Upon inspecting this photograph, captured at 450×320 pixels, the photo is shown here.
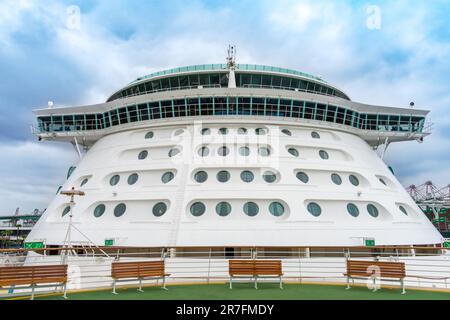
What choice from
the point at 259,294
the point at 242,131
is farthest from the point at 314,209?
the point at 259,294

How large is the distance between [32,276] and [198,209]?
985cm

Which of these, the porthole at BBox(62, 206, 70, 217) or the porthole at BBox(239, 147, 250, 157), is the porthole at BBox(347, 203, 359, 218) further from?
the porthole at BBox(62, 206, 70, 217)

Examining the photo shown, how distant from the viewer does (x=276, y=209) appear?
16.7m

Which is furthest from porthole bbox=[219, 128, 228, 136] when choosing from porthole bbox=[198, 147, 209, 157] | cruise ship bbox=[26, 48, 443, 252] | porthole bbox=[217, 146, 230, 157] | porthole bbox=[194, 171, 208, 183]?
porthole bbox=[194, 171, 208, 183]

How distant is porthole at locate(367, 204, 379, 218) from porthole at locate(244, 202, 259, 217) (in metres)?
6.27

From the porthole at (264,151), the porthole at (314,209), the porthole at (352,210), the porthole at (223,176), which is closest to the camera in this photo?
the porthole at (314,209)

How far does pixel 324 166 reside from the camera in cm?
1844

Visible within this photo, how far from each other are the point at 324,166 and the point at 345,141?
14.4 ft

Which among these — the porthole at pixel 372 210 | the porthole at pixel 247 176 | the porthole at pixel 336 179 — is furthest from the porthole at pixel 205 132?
the porthole at pixel 372 210

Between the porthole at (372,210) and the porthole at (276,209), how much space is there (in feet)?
16.4

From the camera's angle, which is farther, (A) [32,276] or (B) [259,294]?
(B) [259,294]

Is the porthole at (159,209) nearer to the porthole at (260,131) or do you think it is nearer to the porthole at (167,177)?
the porthole at (167,177)

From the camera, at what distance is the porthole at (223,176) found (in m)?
17.8

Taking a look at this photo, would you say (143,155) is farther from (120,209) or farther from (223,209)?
(223,209)
